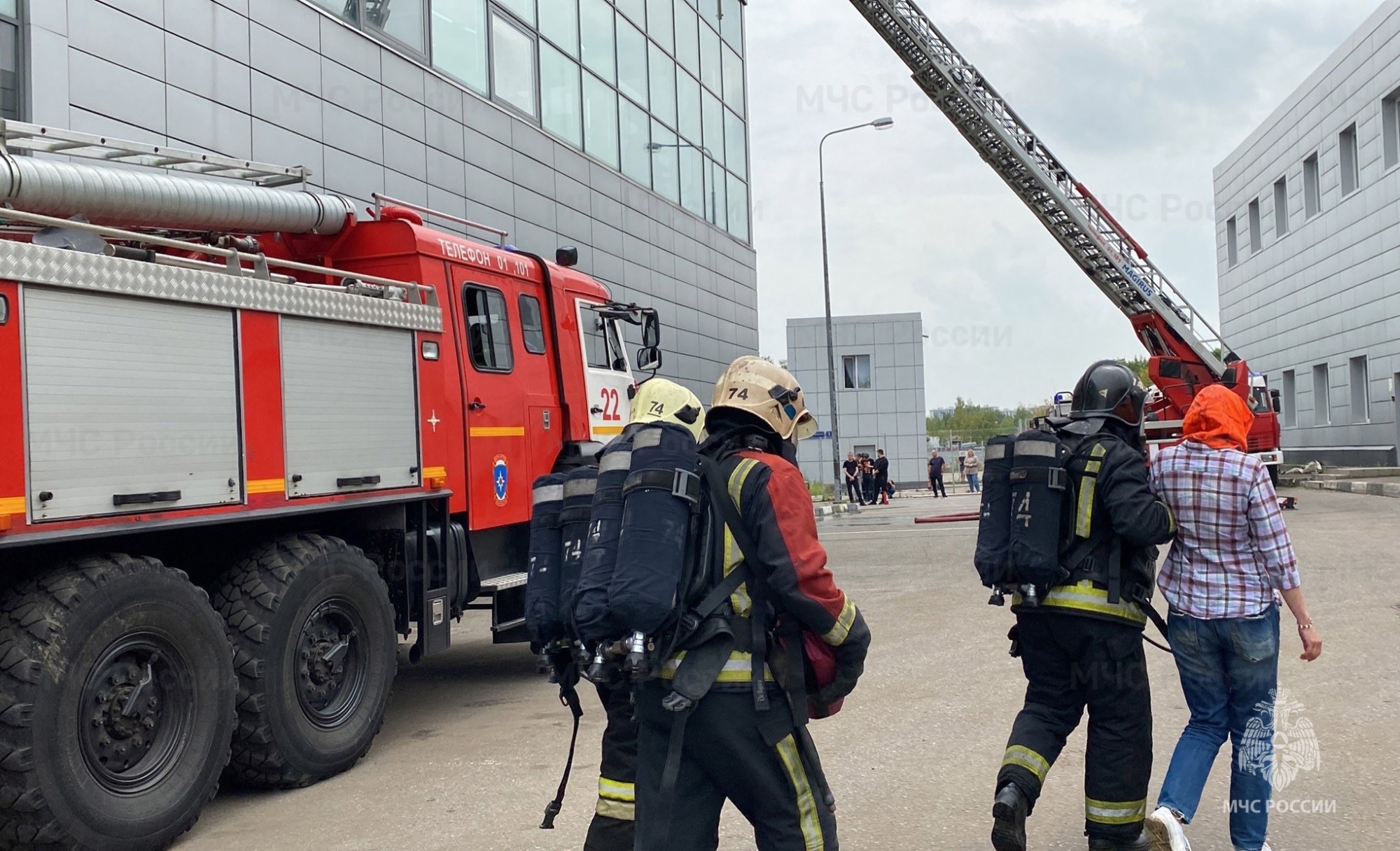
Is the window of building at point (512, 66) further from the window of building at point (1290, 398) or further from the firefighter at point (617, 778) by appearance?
the window of building at point (1290, 398)

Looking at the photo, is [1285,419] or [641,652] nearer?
[641,652]

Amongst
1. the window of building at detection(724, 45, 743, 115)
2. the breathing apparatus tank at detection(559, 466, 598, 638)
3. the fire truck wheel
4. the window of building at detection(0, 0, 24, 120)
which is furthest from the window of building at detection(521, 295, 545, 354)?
the window of building at detection(724, 45, 743, 115)

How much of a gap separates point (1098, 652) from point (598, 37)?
21.0 metres

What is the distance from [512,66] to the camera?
20.0 m

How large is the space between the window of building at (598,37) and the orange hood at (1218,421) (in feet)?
64.9

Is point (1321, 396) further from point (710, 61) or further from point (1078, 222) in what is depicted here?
point (710, 61)

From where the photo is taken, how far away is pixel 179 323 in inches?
212

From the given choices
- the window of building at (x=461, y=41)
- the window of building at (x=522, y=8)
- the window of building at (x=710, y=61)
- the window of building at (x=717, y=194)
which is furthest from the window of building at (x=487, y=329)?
the window of building at (x=710, y=61)

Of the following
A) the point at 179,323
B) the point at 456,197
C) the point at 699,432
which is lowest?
the point at 699,432

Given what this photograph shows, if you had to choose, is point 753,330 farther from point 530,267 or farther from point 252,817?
point 252,817

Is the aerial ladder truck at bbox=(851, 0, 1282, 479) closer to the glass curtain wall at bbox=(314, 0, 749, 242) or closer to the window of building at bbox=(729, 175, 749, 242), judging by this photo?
the glass curtain wall at bbox=(314, 0, 749, 242)

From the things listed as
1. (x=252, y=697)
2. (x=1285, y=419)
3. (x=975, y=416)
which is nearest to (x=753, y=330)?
(x=1285, y=419)

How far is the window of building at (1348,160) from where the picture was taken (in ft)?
117

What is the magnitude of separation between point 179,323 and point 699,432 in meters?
2.79
